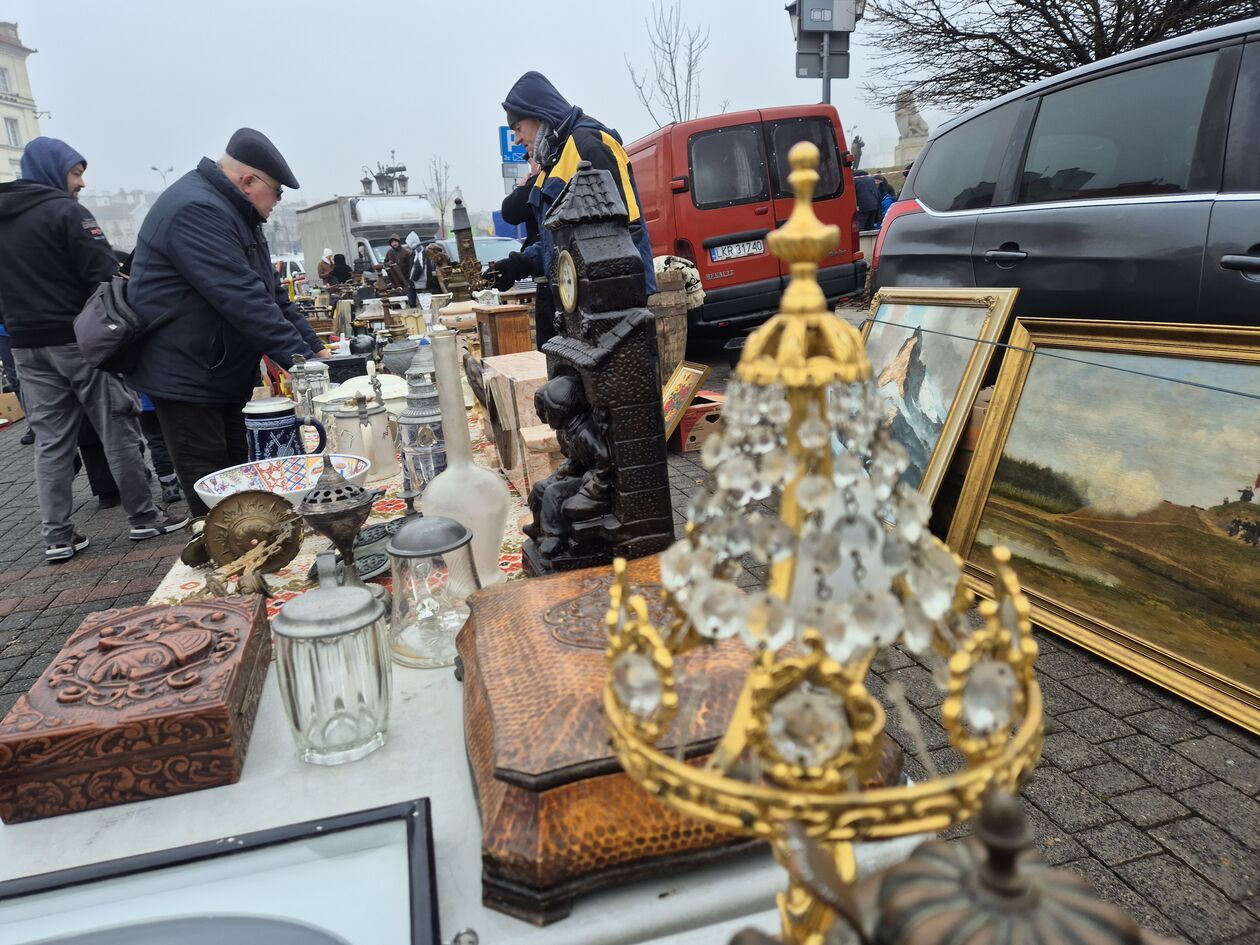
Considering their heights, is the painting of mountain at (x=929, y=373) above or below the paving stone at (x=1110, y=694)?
above

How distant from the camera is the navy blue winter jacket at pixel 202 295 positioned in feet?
9.56

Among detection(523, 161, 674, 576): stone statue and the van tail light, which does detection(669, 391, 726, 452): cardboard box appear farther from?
detection(523, 161, 674, 576): stone statue

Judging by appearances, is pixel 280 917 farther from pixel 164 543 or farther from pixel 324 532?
pixel 164 543

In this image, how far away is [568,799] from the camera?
37.5 inches

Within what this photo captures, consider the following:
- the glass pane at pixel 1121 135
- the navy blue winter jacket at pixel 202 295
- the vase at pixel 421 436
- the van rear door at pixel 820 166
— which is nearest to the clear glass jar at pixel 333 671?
the vase at pixel 421 436

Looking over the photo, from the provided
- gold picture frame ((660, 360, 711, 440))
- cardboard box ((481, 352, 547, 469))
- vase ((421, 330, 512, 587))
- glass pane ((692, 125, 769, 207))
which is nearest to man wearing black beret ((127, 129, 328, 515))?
cardboard box ((481, 352, 547, 469))

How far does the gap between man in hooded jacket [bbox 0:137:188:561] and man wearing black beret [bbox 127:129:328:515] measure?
3.09 feet

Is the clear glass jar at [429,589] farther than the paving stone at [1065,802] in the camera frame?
No

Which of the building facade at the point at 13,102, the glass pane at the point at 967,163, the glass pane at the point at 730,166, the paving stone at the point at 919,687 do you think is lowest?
the paving stone at the point at 919,687

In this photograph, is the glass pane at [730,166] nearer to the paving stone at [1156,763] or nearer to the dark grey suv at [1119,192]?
the dark grey suv at [1119,192]

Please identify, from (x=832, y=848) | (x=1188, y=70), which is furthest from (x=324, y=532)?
(x=1188, y=70)

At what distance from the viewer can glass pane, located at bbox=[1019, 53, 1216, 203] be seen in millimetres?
2748

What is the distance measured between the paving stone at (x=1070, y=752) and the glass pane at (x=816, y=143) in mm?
5777

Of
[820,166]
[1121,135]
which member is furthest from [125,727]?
[820,166]
